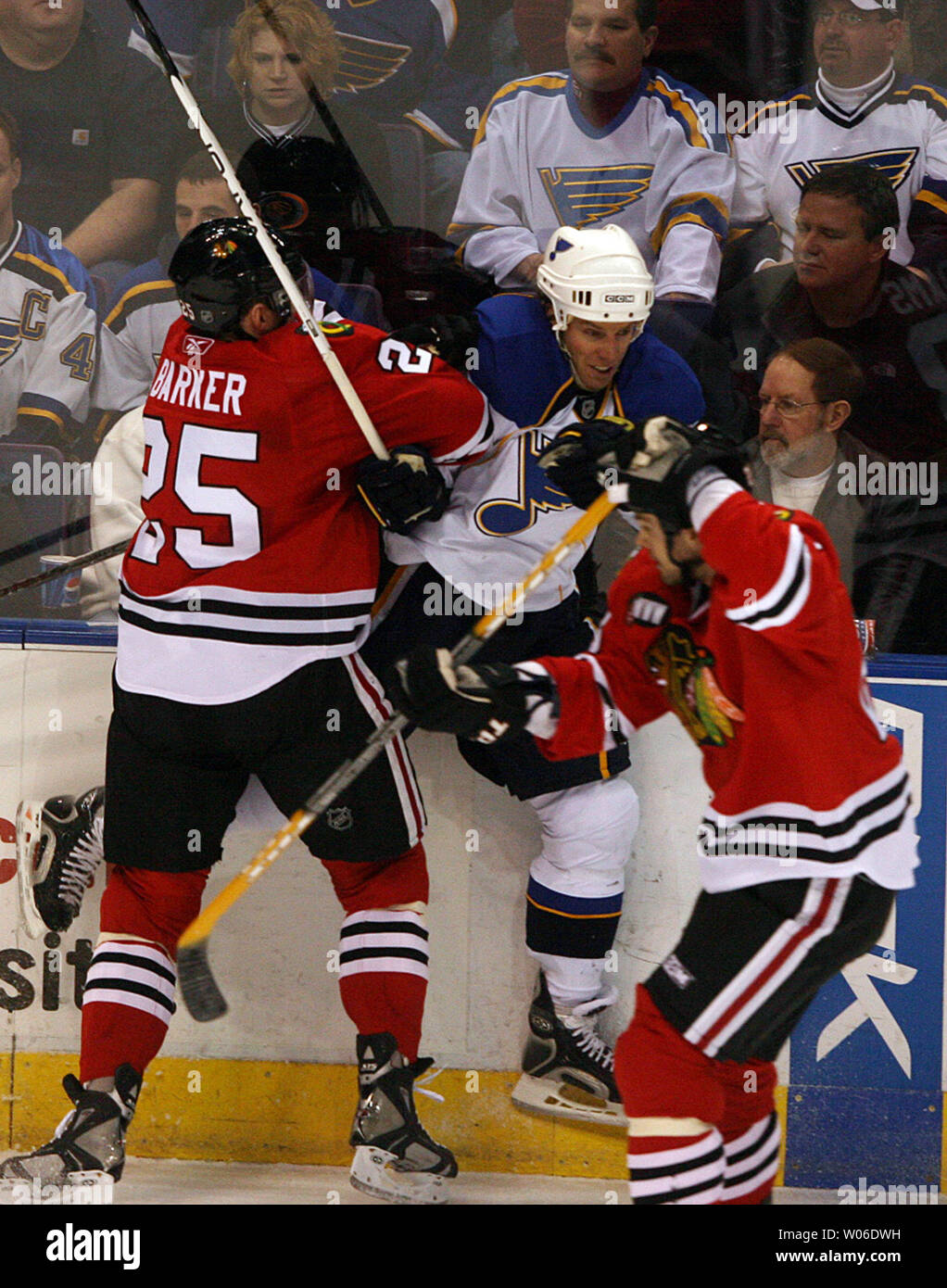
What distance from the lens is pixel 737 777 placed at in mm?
2055

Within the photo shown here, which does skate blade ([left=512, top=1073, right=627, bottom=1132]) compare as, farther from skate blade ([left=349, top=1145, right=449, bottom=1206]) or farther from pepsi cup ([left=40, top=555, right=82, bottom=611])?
pepsi cup ([left=40, top=555, right=82, bottom=611])

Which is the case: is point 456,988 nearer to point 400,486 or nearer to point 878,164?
point 400,486

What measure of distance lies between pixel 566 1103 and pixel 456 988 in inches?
11.8

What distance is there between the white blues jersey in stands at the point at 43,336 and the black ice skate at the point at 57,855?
866mm

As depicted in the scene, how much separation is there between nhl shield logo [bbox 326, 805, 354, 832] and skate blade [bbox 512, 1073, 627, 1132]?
0.65m

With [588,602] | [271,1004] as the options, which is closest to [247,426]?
[588,602]

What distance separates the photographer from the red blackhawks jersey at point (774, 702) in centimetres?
189

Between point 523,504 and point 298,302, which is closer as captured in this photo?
point 298,302

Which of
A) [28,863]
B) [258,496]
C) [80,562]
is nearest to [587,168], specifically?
[258,496]

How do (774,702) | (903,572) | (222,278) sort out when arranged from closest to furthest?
(774,702) < (222,278) < (903,572)

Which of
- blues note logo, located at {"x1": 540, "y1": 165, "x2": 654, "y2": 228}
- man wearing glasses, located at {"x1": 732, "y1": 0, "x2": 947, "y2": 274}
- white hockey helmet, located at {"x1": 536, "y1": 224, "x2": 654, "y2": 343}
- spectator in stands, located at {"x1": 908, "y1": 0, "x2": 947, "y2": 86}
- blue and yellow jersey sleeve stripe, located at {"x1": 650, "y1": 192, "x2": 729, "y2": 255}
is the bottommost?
white hockey helmet, located at {"x1": 536, "y1": 224, "x2": 654, "y2": 343}

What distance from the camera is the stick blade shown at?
223cm

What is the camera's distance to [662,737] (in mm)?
2771

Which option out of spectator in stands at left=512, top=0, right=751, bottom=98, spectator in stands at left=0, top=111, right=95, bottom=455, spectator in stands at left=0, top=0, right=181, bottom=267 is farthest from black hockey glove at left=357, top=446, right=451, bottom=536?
spectator in stands at left=512, top=0, right=751, bottom=98
